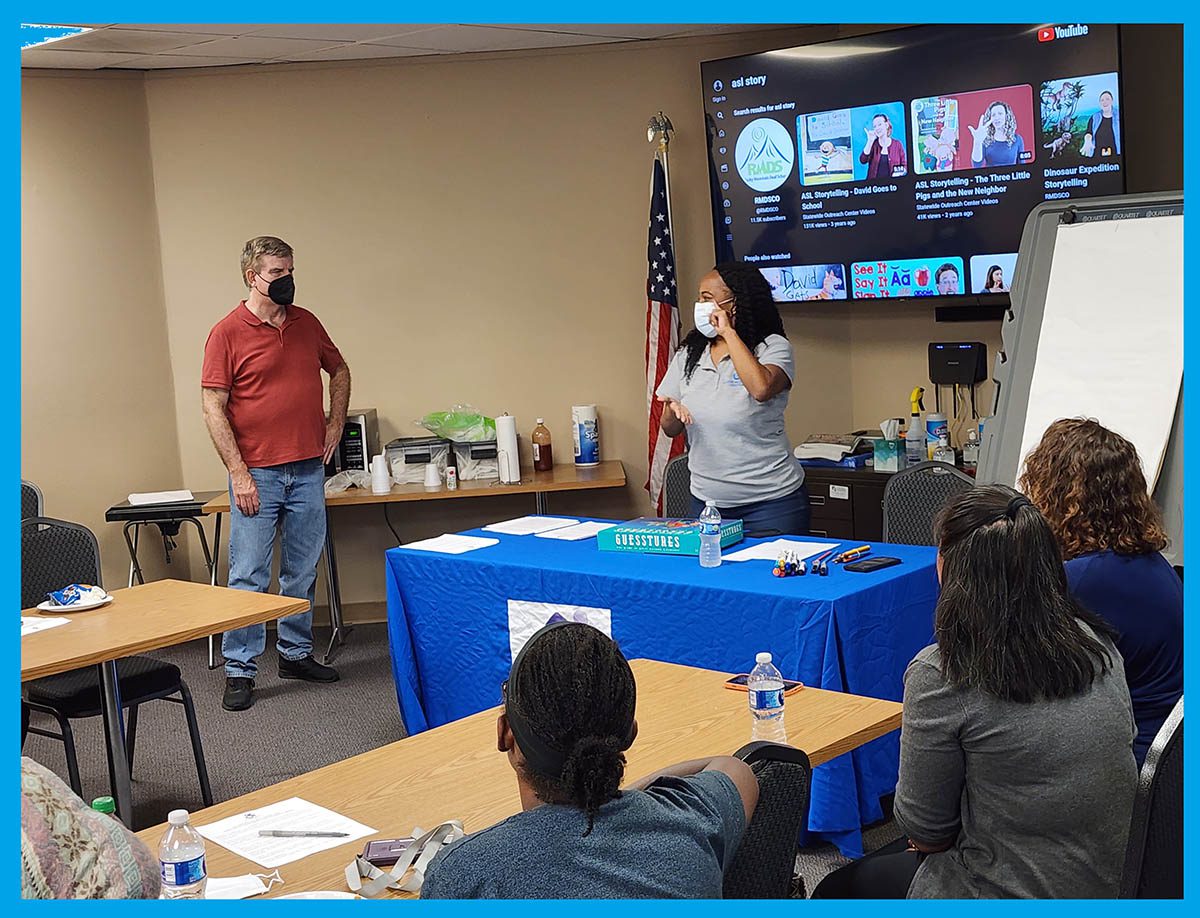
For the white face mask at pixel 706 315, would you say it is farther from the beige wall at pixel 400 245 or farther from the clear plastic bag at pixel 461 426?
the clear plastic bag at pixel 461 426

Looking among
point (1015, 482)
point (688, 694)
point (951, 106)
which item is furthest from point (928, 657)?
point (951, 106)

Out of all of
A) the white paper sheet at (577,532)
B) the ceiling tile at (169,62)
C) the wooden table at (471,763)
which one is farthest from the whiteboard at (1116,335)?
the ceiling tile at (169,62)

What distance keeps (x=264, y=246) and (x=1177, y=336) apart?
126 inches

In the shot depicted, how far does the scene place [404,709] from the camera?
4.27 metres

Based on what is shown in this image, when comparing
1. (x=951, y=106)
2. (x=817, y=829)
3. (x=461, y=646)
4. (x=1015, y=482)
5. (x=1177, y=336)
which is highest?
(x=951, y=106)

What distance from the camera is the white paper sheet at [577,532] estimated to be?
425 centimetres

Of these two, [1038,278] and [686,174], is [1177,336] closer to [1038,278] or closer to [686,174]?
[1038,278]

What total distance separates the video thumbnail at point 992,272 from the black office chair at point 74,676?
10.8 feet

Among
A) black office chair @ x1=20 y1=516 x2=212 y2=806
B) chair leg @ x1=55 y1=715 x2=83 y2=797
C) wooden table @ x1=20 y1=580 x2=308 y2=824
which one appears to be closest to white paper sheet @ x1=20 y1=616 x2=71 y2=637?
wooden table @ x1=20 y1=580 x2=308 y2=824

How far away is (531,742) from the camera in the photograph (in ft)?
5.07

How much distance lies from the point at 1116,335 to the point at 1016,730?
2.15 meters

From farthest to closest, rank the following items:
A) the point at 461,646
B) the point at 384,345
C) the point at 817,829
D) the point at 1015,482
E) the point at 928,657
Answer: the point at 384,345 → the point at 461,646 → the point at 1015,482 → the point at 817,829 → the point at 928,657

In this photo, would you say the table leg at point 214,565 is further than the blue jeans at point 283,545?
Yes

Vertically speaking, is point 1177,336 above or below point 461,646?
above
